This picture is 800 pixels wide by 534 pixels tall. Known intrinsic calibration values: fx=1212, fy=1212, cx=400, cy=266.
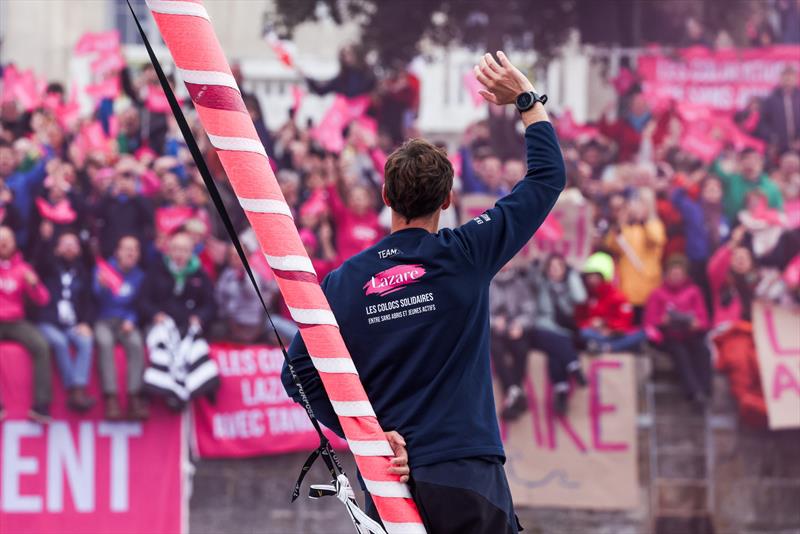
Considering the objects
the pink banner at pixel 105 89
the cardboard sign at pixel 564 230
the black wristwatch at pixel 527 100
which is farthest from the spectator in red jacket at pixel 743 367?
the black wristwatch at pixel 527 100

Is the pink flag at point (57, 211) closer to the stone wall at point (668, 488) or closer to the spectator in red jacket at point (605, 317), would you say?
the stone wall at point (668, 488)

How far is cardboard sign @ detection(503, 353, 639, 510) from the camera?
9.82m

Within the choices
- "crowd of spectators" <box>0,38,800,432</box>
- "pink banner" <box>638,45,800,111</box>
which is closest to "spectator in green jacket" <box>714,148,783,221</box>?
"crowd of spectators" <box>0,38,800,432</box>

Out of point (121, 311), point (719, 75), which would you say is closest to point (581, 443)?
point (719, 75)

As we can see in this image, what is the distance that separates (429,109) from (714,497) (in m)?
4.00

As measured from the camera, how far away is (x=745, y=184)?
9.96m

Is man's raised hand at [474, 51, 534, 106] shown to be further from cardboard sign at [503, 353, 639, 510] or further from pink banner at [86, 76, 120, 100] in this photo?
pink banner at [86, 76, 120, 100]

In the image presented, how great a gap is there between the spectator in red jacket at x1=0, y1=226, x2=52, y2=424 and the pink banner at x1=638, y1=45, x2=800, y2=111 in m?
5.34

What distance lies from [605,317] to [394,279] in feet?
23.2

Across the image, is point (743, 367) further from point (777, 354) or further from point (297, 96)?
point (297, 96)

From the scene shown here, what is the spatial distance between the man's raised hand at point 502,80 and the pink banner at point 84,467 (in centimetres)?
706

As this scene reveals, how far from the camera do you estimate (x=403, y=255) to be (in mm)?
3010

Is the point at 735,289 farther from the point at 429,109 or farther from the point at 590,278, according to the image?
the point at 429,109

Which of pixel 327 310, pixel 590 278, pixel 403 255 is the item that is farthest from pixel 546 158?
pixel 590 278
